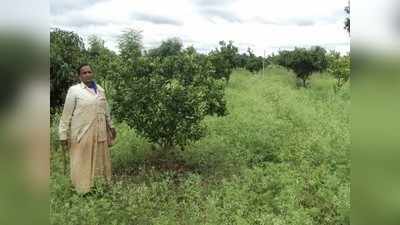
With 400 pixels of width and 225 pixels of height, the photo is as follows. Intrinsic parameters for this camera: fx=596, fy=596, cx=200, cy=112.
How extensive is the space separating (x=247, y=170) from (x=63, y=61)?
1.32 m

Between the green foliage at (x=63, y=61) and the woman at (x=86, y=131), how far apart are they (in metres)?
0.04

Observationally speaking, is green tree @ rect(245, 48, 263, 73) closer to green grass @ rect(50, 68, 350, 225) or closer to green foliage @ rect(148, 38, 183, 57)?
green grass @ rect(50, 68, 350, 225)

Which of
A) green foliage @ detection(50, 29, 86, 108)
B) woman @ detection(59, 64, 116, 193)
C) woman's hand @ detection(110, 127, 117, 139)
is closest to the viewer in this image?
green foliage @ detection(50, 29, 86, 108)

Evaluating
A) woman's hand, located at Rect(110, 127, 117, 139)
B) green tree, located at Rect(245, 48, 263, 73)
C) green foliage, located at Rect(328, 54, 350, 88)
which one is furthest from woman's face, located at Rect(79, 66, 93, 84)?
green foliage, located at Rect(328, 54, 350, 88)

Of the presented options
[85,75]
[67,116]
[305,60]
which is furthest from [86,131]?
[305,60]

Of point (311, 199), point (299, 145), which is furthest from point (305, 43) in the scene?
point (311, 199)

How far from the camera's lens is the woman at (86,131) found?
11.9ft

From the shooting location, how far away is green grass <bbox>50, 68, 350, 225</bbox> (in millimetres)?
3631

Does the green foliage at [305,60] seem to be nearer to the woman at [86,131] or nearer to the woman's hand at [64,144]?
the woman at [86,131]

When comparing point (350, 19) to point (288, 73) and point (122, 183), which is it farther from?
point (122, 183)

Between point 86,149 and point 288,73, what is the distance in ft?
4.41

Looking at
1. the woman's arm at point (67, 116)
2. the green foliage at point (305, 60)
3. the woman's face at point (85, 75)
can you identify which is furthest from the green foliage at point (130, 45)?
the green foliage at point (305, 60)

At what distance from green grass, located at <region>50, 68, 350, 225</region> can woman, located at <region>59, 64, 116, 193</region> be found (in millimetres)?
69

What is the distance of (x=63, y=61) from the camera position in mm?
3596
